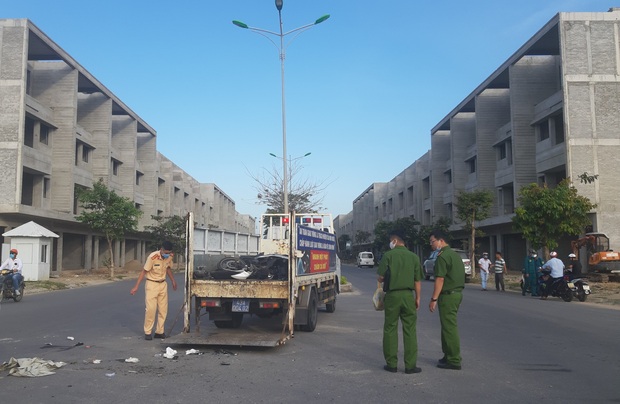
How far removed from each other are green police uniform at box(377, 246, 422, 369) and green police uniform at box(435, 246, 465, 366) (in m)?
0.35

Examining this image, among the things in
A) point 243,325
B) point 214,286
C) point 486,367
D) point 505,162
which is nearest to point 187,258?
point 214,286

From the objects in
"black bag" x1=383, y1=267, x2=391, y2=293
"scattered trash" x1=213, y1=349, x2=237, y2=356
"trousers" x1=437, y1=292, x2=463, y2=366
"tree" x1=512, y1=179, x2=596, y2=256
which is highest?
"tree" x1=512, y1=179, x2=596, y2=256

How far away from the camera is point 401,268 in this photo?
23.4 feet

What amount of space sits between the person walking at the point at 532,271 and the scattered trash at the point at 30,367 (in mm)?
17545

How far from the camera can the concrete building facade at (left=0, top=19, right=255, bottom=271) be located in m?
32.2

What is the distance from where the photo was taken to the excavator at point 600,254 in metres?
25.9

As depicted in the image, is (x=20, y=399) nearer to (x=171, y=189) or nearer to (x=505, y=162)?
(x=505, y=162)

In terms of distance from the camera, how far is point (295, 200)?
3406 cm

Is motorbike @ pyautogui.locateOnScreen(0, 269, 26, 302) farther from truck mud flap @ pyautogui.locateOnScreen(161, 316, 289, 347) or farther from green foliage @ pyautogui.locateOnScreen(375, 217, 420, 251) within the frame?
green foliage @ pyautogui.locateOnScreen(375, 217, 420, 251)

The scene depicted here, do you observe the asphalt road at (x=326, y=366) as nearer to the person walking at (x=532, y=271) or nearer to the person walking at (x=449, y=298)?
the person walking at (x=449, y=298)

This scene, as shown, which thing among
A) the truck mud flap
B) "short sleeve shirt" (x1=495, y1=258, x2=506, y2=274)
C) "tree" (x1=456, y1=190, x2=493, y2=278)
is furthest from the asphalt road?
"tree" (x1=456, y1=190, x2=493, y2=278)

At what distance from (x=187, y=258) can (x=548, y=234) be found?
20.1m

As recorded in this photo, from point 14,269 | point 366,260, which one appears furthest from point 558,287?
point 366,260

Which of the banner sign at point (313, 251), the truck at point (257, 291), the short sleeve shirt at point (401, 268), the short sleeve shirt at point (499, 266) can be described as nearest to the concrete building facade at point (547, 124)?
the short sleeve shirt at point (499, 266)
